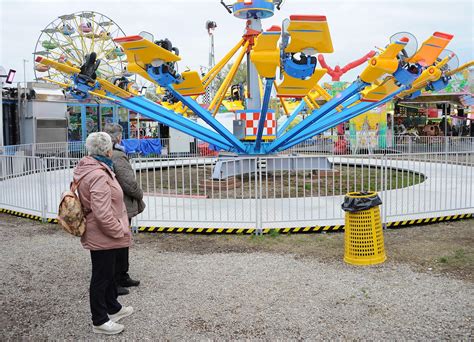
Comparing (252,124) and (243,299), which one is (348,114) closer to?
(252,124)

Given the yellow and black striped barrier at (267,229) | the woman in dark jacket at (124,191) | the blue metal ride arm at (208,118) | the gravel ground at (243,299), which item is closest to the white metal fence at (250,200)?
the yellow and black striped barrier at (267,229)

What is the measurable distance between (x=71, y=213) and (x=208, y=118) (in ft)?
26.4

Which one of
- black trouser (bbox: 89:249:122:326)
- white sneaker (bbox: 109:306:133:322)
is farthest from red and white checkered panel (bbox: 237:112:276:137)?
black trouser (bbox: 89:249:122:326)

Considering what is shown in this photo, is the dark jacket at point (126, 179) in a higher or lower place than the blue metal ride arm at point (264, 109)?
lower

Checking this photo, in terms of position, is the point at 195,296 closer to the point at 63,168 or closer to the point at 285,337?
the point at 285,337

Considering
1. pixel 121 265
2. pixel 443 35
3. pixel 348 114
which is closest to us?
pixel 121 265

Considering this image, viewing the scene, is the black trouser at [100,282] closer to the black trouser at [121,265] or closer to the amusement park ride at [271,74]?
the black trouser at [121,265]

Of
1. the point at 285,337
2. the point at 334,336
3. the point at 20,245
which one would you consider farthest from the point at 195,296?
the point at 20,245

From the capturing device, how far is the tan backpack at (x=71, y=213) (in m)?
3.69

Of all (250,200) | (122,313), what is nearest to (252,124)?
(250,200)

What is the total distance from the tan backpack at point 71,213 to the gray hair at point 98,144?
0.39 m

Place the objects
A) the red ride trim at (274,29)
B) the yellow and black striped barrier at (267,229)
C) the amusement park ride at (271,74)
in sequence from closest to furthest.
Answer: the yellow and black striped barrier at (267,229) → the red ride trim at (274,29) → the amusement park ride at (271,74)

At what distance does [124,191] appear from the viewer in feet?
15.9

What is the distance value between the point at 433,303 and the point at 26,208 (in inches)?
291
